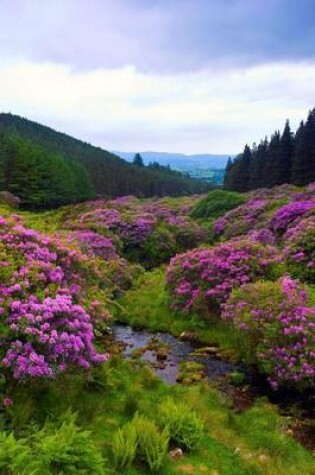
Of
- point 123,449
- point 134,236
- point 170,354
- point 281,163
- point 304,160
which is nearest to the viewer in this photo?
point 123,449

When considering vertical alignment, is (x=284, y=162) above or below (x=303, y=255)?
above

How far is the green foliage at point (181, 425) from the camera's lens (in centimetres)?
1080

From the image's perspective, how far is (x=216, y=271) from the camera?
21.6m

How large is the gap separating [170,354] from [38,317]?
974 centimetres

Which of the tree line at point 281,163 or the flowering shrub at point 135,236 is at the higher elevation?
the tree line at point 281,163

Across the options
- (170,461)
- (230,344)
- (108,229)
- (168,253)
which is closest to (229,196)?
(168,253)

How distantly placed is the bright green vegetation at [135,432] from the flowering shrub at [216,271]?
7.02 metres

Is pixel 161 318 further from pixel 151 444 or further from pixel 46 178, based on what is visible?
pixel 46 178

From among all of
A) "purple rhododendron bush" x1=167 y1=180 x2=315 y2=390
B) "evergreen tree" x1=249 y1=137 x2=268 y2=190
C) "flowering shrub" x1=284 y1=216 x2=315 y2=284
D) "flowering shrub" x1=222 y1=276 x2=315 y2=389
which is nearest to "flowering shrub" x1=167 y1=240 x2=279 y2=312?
"purple rhododendron bush" x1=167 y1=180 x2=315 y2=390

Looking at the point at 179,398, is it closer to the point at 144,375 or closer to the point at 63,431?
the point at 144,375

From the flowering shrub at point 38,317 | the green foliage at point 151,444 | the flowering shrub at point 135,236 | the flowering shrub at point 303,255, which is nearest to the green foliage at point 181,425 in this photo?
the green foliage at point 151,444

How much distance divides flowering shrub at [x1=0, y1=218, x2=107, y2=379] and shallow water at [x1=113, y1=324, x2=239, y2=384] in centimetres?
609

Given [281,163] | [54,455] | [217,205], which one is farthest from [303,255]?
[281,163]

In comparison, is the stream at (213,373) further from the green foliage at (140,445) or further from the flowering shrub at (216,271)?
the green foliage at (140,445)
